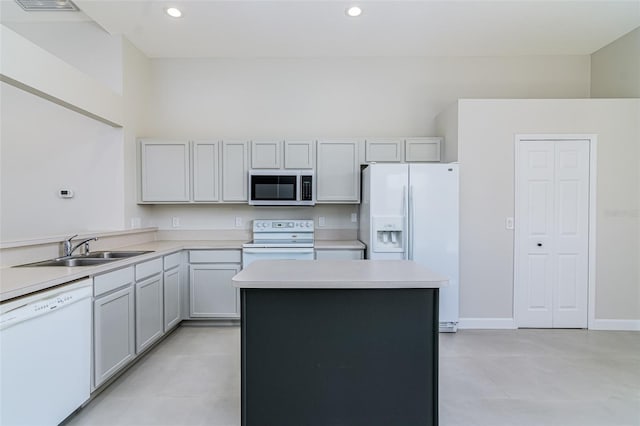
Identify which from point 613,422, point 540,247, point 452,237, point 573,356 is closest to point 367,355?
point 613,422

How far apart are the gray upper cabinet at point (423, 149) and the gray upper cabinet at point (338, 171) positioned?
0.62 m

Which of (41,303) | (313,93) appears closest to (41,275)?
(41,303)

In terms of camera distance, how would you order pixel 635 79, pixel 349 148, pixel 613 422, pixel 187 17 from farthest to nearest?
pixel 349 148 < pixel 635 79 < pixel 187 17 < pixel 613 422

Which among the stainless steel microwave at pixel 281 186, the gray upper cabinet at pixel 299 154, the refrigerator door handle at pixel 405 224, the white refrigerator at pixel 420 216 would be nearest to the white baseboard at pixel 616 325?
the white refrigerator at pixel 420 216

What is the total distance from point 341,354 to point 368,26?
3.21 meters

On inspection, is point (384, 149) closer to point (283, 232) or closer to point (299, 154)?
point (299, 154)

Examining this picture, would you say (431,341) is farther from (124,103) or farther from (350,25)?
(124,103)

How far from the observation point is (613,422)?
1.98 meters

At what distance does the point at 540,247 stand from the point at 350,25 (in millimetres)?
3140

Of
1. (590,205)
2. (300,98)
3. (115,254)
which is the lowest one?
(115,254)

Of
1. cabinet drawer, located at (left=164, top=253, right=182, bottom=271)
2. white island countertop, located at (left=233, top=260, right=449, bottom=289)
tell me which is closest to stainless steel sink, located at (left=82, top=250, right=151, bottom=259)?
cabinet drawer, located at (left=164, top=253, right=182, bottom=271)

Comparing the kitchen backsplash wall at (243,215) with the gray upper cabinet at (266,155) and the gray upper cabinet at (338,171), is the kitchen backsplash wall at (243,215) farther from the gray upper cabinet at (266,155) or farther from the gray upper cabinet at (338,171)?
the gray upper cabinet at (266,155)

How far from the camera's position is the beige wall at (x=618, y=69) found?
3.50 m

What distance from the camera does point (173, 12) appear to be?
311 centimetres
